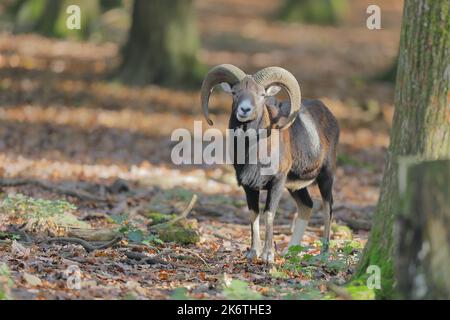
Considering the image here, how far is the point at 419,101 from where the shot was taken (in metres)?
8.46

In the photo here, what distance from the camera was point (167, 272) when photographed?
31.3 ft

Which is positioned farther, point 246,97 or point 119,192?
point 119,192

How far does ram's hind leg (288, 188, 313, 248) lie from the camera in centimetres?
1159

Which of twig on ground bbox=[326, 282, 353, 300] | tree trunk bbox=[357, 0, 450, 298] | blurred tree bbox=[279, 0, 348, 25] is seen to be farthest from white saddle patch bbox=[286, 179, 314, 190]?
blurred tree bbox=[279, 0, 348, 25]

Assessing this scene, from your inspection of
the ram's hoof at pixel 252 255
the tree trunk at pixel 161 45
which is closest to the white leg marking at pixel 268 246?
the ram's hoof at pixel 252 255

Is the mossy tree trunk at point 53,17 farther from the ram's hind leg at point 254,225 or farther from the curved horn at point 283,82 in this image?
the ram's hind leg at point 254,225

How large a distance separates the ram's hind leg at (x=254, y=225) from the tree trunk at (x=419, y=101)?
220 cm

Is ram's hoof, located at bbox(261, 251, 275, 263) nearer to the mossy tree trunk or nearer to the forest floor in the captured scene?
the forest floor

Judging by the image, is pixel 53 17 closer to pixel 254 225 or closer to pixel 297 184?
pixel 297 184

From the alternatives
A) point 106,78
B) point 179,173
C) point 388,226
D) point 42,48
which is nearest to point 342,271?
point 388,226

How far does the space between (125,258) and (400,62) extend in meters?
3.70

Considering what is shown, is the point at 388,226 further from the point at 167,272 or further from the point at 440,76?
the point at 167,272

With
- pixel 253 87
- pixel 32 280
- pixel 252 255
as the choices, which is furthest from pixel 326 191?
pixel 32 280
